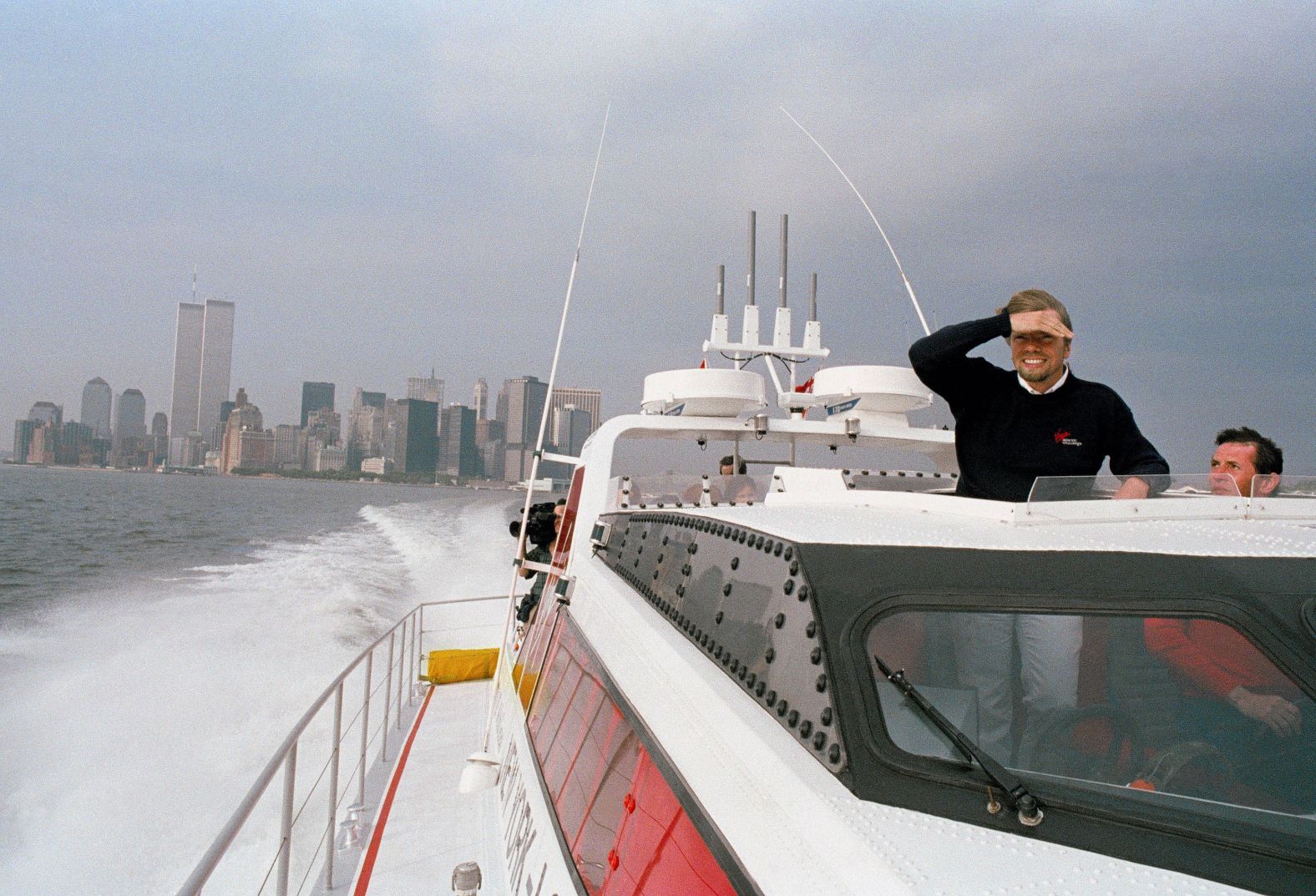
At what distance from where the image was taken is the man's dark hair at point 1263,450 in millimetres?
3131

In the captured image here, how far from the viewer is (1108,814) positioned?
44.6 inches

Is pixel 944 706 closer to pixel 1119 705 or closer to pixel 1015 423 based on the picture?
pixel 1119 705

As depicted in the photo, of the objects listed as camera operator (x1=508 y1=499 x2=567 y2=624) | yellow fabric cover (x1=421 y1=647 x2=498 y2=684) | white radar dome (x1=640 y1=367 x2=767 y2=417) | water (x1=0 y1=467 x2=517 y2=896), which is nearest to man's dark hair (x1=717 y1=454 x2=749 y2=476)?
white radar dome (x1=640 y1=367 x2=767 y2=417)

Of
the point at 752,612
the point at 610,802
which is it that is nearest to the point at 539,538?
the point at 610,802

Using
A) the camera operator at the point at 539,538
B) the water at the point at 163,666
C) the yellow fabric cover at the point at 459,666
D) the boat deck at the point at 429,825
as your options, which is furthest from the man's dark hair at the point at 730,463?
the water at the point at 163,666

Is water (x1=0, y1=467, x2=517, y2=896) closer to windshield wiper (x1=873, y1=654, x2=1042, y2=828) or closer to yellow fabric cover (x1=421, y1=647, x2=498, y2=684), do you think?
yellow fabric cover (x1=421, y1=647, x2=498, y2=684)

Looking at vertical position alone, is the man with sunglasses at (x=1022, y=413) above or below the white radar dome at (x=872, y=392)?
below

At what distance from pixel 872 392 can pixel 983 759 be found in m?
3.86

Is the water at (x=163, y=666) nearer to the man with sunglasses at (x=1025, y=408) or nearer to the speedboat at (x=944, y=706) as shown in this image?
the speedboat at (x=944, y=706)

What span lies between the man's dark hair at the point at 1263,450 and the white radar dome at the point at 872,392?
5.71 feet

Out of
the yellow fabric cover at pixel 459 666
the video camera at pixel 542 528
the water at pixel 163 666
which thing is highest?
the video camera at pixel 542 528

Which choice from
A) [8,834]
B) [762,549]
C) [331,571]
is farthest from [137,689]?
[762,549]

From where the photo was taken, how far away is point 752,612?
1760 millimetres

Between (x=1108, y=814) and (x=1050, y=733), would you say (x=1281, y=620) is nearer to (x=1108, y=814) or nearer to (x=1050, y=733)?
(x=1050, y=733)
